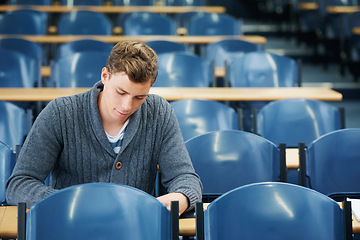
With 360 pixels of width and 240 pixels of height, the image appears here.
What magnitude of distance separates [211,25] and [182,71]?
6.44ft

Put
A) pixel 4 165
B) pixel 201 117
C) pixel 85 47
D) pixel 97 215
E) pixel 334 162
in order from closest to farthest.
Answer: pixel 97 215 → pixel 4 165 → pixel 334 162 → pixel 201 117 → pixel 85 47

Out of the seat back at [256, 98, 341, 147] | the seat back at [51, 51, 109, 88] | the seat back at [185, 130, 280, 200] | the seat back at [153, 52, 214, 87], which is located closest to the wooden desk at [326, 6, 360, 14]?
the seat back at [153, 52, 214, 87]

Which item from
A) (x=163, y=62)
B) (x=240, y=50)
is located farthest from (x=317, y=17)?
A: (x=163, y=62)

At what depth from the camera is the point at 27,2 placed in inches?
284

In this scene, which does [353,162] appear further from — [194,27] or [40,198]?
[194,27]

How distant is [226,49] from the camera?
4805mm

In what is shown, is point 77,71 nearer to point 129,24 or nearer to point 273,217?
point 129,24

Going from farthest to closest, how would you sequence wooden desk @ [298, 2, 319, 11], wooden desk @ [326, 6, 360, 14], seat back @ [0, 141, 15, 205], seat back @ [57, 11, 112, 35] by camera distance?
wooden desk @ [298, 2, 319, 11] → wooden desk @ [326, 6, 360, 14] → seat back @ [57, 11, 112, 35] → seat back @ [0, 141, 15, 205]

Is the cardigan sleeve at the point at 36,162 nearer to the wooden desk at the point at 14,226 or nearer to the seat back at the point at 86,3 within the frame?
the wooden desk at the point at 14,226

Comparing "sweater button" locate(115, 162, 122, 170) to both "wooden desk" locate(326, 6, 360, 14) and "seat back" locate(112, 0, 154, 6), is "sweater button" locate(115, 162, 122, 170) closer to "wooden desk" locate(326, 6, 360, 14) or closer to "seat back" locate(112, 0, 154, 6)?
"wooden desk" locate(326, 6, 360, 14)

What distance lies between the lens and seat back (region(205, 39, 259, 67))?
4773 mm

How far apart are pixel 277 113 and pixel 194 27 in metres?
2.92

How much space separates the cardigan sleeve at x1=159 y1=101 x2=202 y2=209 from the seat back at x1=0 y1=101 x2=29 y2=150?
1.24m

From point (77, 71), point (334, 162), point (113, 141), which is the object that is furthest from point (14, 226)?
point (77, 71)
